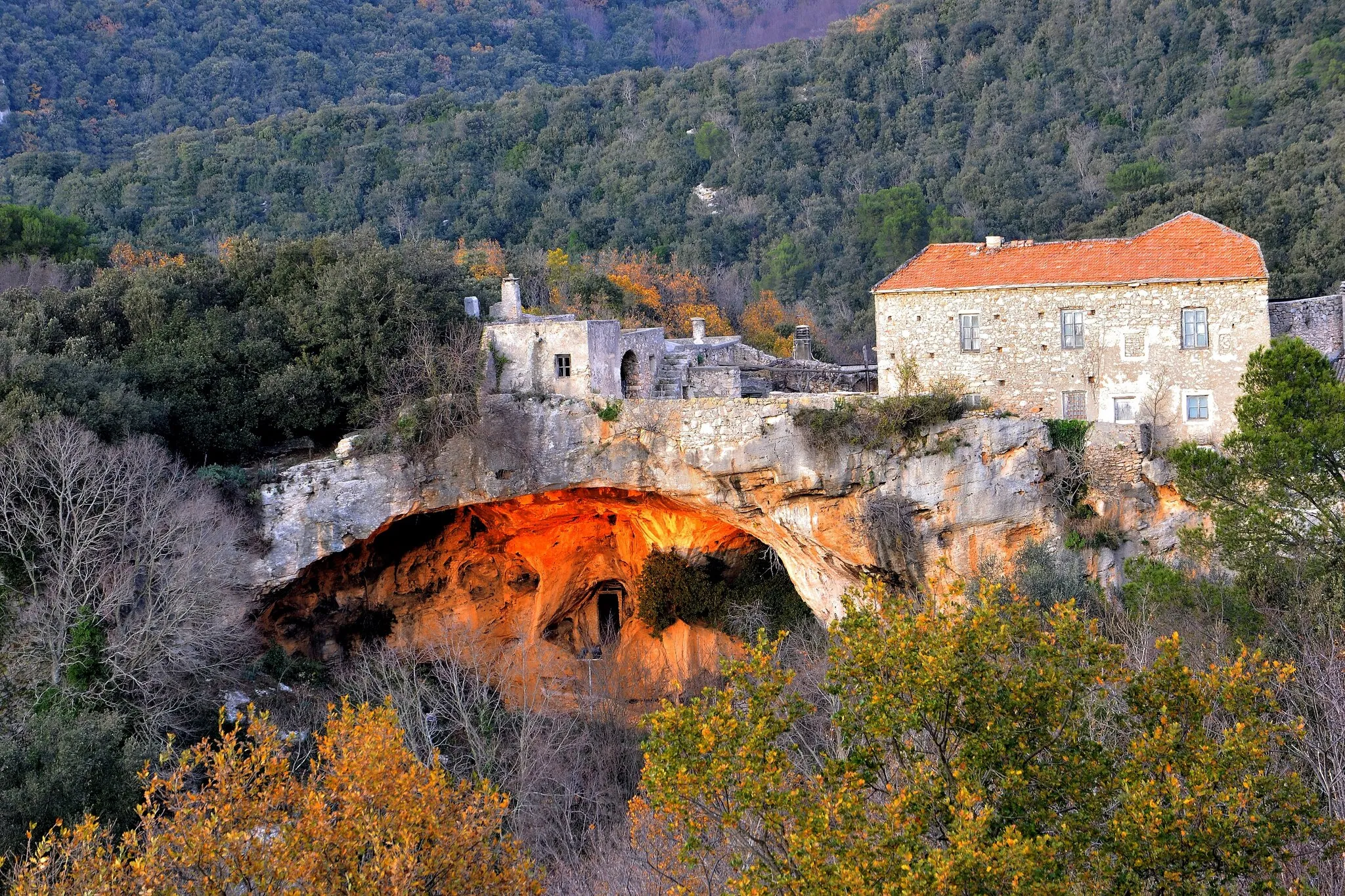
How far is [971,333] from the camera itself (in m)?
28.0

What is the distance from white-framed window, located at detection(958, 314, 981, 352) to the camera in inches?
1101

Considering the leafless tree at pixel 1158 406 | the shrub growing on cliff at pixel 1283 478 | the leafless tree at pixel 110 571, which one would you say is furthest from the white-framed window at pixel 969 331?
the leafless tree at pixel 110 571

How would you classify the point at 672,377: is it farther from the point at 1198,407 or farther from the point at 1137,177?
the point at 1137,177

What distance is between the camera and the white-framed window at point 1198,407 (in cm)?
2669

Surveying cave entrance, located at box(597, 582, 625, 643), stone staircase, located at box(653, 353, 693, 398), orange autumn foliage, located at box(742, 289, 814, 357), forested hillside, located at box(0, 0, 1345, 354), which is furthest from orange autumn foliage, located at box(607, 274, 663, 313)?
stone staircase, located at box(653, 353, 693, 398)

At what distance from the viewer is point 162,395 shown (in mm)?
28094

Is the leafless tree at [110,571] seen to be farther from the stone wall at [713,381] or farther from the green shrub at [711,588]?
the stone wall at [713,381]

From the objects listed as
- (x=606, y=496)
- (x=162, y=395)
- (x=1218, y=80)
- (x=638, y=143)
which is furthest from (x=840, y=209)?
(x=162, y=395)

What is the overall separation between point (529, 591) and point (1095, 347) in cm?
1574

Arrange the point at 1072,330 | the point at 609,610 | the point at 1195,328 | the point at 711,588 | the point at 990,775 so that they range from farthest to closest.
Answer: the point at 609,610
the point at 711,588
the point at 1072,330
the point at 1195,328
the point at 990,775

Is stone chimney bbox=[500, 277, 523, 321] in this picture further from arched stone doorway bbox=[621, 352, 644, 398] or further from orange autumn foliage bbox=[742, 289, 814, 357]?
orange autumn foliage bbox=[742, 289, 814, 357]

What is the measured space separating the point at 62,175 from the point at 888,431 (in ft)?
141

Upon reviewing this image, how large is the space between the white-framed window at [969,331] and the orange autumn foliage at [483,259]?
16285 millimetres

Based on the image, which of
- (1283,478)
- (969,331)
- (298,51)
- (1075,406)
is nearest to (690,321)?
(969,331)
